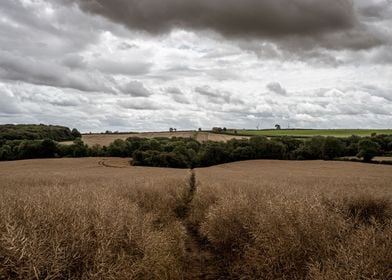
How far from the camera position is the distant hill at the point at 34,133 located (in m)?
95.7

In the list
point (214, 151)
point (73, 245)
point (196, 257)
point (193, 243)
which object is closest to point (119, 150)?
point (214, 151)

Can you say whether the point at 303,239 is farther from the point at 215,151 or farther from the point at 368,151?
the point at 215,151

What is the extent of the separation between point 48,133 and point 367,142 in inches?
3792

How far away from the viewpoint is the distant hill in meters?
95.7

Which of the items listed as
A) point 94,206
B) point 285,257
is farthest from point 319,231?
point 94,206

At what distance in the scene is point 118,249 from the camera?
325 inches

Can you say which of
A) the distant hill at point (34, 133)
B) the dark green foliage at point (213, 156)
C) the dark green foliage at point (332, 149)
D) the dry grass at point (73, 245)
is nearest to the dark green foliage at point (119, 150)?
the dark green foliage at point (213, 156)

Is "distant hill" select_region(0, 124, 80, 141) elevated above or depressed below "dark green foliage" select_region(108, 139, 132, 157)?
above

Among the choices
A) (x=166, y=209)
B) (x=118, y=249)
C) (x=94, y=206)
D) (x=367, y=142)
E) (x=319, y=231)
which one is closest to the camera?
(x=118, y=249)

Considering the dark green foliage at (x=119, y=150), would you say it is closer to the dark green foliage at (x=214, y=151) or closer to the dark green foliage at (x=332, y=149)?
the dark green foliage at (x=214, y=151)

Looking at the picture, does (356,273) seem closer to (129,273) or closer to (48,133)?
(129,273)

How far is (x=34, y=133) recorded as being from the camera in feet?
338

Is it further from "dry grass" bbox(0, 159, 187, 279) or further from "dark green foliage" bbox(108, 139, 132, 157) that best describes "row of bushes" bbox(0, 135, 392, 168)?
"dry grass" bbox(0, 159, 187, 279)

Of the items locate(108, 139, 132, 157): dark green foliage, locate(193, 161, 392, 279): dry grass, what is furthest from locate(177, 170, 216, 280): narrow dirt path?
locate(108, 139, 132, 157): dark green foliage
